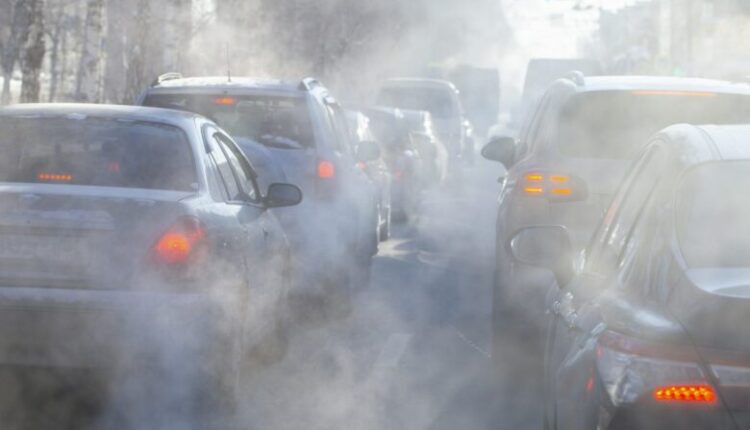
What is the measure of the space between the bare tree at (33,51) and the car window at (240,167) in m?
10.6

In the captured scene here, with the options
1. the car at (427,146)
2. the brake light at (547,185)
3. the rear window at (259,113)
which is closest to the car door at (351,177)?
the rear window at (259,113)

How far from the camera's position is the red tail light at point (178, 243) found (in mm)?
6262

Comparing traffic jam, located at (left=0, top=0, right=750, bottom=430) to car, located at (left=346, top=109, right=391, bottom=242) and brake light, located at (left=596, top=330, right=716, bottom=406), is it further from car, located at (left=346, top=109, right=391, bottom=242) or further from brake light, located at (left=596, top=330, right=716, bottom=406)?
car, located at (left=346, top=109, right=391, bottom=242)

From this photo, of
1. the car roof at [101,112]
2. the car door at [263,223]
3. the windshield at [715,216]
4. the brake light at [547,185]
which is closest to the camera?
the windshield at [715,216]

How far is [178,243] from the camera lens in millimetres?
6316

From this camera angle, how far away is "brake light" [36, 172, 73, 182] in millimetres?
6719

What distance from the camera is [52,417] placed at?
6.85 m

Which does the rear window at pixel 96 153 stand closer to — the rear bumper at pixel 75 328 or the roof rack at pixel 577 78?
the rear bumper at pixel 75 328

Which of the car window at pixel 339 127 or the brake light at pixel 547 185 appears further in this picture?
the car window at pixel 339 127

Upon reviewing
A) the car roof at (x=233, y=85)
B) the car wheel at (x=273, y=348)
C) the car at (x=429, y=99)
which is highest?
the car at (x=429, y=99)

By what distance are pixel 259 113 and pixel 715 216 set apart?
6918 millimetres

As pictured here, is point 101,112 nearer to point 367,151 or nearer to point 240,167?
point 240,167

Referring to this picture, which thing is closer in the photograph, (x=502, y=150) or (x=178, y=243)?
(x=178, y=243)

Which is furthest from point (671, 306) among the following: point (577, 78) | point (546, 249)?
point (577, 78)
